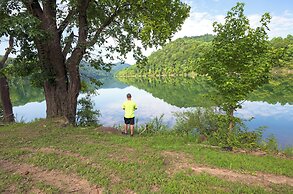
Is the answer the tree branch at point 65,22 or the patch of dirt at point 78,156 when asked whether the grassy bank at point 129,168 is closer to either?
the patch of dirt at point 78,156

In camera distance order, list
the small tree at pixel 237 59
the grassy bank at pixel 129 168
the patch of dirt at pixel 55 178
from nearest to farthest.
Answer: the patch of dirt at pixel 55 178 → the grassy bank at pixel 129 168 → the small tree at pixel 237 59

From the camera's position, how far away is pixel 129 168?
8234mm

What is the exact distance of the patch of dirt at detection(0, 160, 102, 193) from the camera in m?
6.95

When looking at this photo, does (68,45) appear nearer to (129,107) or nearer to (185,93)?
(129,107)

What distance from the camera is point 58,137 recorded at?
11914 mm

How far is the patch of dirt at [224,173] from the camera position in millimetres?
7738

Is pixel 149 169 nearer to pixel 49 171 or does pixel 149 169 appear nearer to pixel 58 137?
pixel 49 171

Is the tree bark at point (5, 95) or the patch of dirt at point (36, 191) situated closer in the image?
the patch of dirt at point (36, 191)

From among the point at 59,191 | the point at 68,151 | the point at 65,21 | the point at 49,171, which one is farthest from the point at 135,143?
the point at 65,21

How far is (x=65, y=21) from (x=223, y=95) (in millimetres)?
10367

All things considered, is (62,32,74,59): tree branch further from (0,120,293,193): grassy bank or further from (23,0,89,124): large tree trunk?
(0,120,293,193): grassy bank

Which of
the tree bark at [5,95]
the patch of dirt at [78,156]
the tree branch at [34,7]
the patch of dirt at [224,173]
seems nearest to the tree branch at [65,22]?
the tree branch at [34,7]

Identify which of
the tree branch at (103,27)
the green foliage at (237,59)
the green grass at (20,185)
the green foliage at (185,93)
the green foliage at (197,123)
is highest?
the tree branch at (103,27)

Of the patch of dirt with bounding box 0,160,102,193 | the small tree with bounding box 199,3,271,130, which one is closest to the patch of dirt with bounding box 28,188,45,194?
the patch of dirt with bounding box 0,160,102,193
